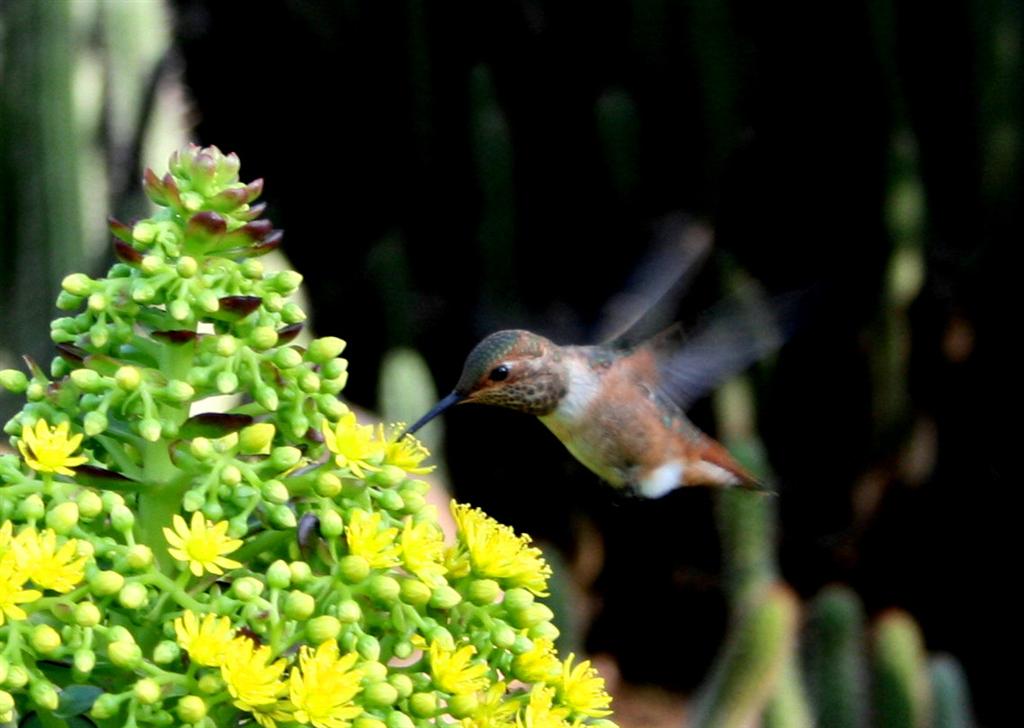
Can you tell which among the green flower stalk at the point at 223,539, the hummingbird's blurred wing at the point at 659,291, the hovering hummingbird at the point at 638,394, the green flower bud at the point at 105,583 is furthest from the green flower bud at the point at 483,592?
the hummingbird's blurred wing at the point at 659,291

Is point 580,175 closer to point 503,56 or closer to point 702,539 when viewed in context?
point 503,56

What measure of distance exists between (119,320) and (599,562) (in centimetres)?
382

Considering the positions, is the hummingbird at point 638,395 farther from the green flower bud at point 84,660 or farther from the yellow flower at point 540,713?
the green flower bud at point 84,660

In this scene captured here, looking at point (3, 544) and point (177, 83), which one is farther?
point (177, 83)

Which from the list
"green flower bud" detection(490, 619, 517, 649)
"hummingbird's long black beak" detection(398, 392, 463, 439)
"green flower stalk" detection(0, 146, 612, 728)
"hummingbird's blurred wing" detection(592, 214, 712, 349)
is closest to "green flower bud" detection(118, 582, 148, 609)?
"green flower stalk" detection(0, 146, 612, 728)

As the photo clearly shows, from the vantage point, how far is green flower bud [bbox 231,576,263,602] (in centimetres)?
76

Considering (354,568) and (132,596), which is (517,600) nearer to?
(354,568)

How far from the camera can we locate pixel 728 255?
3.88 metres

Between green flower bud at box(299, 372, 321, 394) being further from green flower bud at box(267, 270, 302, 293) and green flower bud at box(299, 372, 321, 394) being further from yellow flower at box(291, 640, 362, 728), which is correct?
yellow flower at box(291, 640, 362, 728)

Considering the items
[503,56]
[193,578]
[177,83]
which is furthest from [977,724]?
[193,578]

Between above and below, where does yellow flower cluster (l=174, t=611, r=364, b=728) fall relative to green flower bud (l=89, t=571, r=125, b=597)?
below

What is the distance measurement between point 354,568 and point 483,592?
107 millimetres

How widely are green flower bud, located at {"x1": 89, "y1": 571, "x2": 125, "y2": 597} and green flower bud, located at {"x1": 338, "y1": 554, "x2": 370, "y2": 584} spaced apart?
0.37ft

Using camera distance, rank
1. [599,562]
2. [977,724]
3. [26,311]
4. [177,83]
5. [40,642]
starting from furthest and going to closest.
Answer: [599,562], [977,724], [177,83], [26,311], [40,642]
